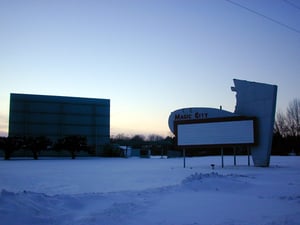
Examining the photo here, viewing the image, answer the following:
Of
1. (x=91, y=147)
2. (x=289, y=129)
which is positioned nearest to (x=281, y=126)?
(x=289, y=129)

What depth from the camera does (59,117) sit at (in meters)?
73.6

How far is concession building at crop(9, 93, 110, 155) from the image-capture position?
70938 mm

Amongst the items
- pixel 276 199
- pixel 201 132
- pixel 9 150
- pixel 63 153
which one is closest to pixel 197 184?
pixel 276 199

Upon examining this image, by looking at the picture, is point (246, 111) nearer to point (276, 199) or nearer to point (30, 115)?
point (276, 199)

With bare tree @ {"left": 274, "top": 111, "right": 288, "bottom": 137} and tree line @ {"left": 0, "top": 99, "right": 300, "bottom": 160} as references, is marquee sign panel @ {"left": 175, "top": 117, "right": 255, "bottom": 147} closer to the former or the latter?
tree line @ {"left": 0, "top": 99, "right": 300, "bottom": 160}

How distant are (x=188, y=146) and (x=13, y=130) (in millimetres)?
47621

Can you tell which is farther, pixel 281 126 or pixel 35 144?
pixel 281 126

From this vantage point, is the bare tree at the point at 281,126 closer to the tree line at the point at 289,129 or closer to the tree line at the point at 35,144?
the tree line at the point at 289,129

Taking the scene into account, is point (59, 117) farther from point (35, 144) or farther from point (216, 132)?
point (216, 132)

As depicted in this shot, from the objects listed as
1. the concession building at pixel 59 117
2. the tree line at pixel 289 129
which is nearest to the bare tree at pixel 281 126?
the tree line at pixel 289 129

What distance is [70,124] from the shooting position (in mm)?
74438

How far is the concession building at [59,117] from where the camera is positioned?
233 ft

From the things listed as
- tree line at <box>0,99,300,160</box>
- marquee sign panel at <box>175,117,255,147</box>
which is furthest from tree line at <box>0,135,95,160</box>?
marquee sign panel at <box>175,117,255,147</box>

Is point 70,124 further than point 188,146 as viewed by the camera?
Yes
